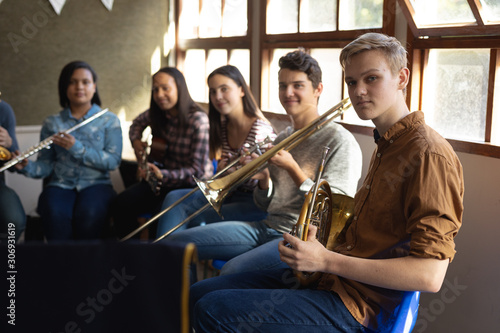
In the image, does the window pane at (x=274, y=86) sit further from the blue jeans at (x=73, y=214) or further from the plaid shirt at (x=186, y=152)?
the blue jeans at (x=73, y=214)

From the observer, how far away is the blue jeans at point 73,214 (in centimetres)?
302

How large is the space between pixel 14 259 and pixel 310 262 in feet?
2.18

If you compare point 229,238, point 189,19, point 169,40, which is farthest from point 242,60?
point 229,238

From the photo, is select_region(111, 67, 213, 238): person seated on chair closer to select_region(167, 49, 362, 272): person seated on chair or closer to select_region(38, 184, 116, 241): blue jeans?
select_region(38, 184, 116, 241): blue jeans

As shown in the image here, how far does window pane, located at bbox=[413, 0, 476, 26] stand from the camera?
2.05 m

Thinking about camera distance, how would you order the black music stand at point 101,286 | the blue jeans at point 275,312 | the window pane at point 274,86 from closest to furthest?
the black music stand at point 101,286, the blue jeans at point 275,312, the window pane at point 274,86

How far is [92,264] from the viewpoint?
38.7 inches

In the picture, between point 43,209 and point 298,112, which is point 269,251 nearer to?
point 298,112

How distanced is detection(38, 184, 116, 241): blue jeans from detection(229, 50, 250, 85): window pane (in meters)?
1.35

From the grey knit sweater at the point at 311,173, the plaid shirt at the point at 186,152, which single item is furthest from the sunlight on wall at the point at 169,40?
the grey knit sweater at the point at 311,173

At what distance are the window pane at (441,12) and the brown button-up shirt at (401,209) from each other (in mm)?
851

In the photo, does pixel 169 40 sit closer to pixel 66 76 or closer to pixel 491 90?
pixel 66 76

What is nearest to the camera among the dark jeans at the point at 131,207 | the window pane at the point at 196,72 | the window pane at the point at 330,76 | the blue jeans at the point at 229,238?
the blue jeans at the point at 229,238

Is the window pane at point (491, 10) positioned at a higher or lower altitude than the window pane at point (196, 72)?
higher
